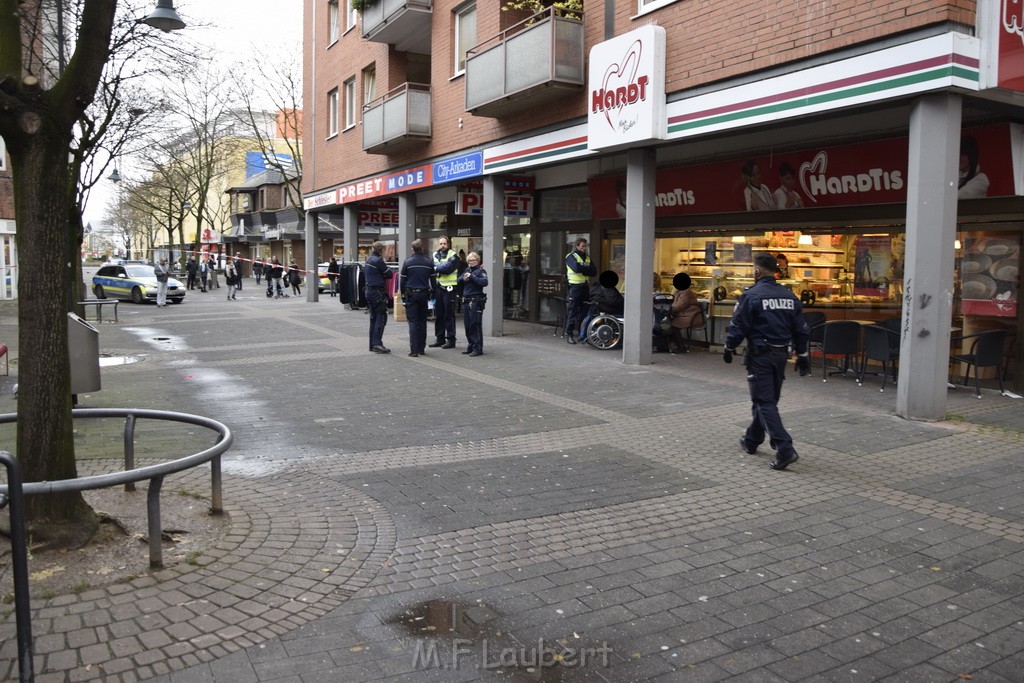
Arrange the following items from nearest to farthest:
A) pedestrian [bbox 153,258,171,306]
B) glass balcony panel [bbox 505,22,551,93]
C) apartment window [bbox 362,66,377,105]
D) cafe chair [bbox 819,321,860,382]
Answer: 1. cafe chair [bbox 819,321,860,382]
2. glass balcony panel [bbox 505,22,551,93]
3. apartment window [bbox 362,66,377,105]
4. pedestrian [bbox 153,258,171,306]

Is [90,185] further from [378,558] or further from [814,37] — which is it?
[378,558]

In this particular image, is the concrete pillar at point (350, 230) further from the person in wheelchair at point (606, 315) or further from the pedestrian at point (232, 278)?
the person in wheelchair at point (606, 315)

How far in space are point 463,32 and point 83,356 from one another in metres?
12.6

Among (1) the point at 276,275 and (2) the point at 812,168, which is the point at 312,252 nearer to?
(1) the point at 276,275

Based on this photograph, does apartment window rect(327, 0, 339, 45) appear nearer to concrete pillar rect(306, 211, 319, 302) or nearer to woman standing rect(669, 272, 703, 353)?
concrete pillar rect(306, 211, 319, 302)

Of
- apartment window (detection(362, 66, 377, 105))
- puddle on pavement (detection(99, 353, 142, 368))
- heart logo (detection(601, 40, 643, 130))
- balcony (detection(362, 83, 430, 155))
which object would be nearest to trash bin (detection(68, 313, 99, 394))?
puddle on pavement (detection(99, 353, 142, 368))

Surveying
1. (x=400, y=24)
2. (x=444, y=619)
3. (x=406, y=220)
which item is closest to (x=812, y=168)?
(x=444, y=619)

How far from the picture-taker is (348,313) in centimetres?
2392

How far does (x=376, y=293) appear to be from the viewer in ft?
46.4

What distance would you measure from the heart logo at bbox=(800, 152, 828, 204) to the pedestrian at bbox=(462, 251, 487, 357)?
5.34 meters

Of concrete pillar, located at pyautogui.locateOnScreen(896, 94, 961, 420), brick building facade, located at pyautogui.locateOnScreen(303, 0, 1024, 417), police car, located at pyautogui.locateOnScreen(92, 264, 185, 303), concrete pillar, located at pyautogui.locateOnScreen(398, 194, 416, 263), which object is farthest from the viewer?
police car, located at pyautogui.locateOnScreen(92, 264, 185, 303)

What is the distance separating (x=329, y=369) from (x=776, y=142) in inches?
308

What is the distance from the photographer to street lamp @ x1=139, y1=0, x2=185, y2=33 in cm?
930

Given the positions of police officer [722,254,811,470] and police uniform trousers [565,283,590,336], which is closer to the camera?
police officer [722,254,811,470]
